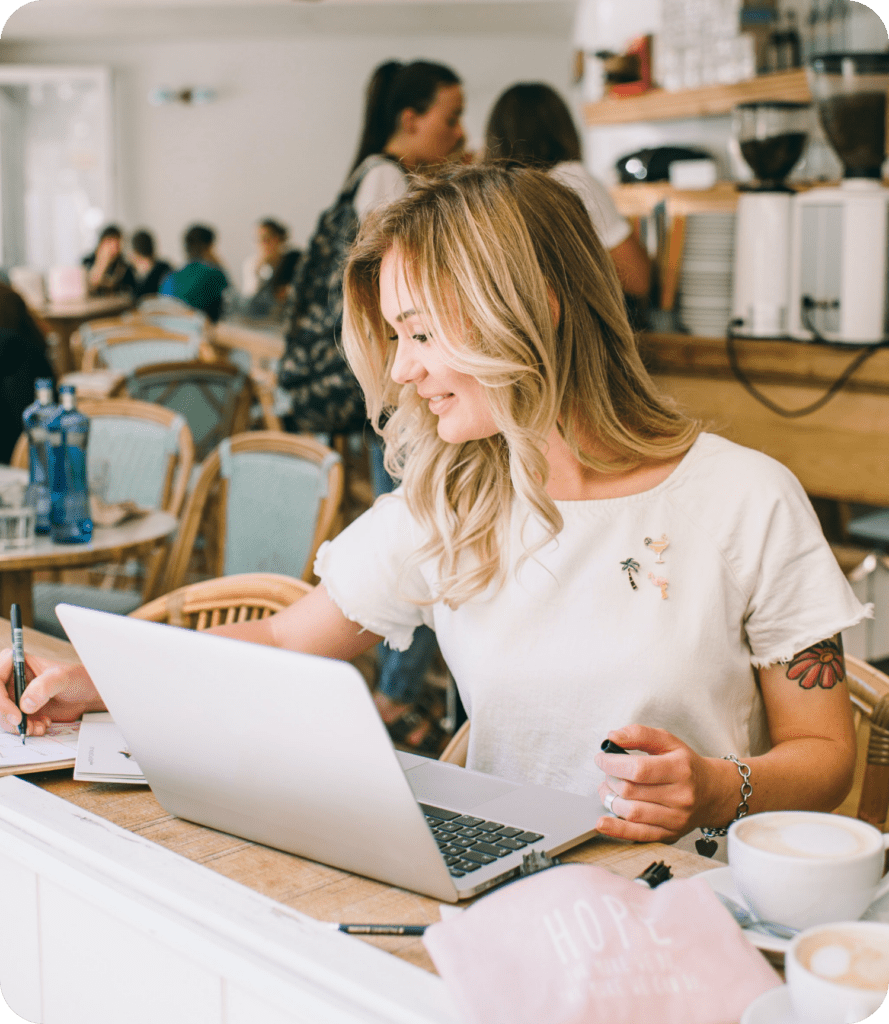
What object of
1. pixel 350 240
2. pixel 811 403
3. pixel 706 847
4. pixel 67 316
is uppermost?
pixel 350 240

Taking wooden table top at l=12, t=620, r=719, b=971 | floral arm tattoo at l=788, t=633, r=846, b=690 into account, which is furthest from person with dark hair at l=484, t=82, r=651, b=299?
Result: wooden table top at l=12, t=620, r=719, b=971

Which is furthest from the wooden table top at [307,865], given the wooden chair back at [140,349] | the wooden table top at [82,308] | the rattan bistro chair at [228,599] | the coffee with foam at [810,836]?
the wooden table top at [82,308]

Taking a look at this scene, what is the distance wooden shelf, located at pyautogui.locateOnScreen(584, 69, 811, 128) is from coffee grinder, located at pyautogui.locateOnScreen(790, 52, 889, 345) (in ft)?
4.58

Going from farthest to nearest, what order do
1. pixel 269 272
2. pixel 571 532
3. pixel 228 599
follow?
1. pixel 269 272
2. pixel 228 599
3. pixel 571 532

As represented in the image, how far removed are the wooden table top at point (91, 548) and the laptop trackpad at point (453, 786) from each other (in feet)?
4.87

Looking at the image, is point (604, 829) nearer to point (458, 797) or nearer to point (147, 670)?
point (458, 797)

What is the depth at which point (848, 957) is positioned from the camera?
66 cm

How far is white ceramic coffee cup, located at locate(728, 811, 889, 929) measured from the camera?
0.75 meters

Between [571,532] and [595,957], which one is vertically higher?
[571,532]

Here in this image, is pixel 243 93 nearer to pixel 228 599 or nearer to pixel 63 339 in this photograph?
pixel 63 339

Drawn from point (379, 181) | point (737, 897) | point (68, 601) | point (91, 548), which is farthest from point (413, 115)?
point (737, 897)

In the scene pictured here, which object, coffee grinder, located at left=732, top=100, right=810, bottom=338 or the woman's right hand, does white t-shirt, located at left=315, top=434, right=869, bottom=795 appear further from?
coffee grinder, located at left=732, top=100, right=810, bottom=338

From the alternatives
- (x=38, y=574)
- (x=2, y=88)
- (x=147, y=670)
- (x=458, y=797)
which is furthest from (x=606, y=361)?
(x=2, y=88)

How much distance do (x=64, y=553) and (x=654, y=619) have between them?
1.54 meters
